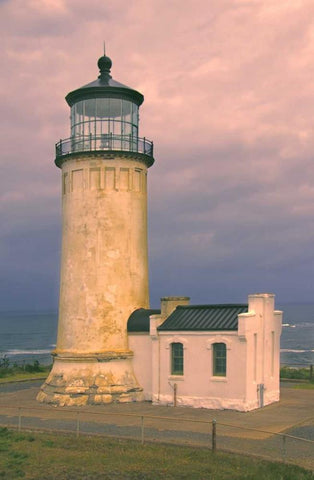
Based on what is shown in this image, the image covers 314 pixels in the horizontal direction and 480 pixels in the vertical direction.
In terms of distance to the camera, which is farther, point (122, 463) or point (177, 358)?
point (177, 358)

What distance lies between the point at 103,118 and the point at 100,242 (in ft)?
20.2

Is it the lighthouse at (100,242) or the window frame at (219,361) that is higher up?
the lighthouse at (100,242)

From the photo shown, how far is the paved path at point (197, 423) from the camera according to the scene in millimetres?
21078

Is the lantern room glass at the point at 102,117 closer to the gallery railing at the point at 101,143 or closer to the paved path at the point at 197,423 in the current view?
the gallery railing at the point at 101,143

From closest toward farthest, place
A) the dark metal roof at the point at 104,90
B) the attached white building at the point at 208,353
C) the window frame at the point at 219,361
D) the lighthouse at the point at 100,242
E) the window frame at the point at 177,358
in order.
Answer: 1. the attached white building at the point at 208,353
2. the window frame at the point at 219,361
3. the window frame at the point at 177,358
4. the lighthouse at the point at 100,242
5. the dark metal roof at the point at 104,90

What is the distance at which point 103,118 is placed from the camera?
32.3 m

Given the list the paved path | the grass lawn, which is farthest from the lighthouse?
the grass lawn

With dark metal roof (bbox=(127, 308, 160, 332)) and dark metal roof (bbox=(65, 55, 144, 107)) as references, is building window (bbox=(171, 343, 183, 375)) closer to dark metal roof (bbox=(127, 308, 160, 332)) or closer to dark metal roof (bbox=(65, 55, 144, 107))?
dark metal roof (bbox=(127, 308, 160, 332))

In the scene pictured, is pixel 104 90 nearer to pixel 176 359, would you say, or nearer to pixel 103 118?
pixel 103 118

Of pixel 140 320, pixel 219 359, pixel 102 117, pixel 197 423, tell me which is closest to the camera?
pixel 197 423

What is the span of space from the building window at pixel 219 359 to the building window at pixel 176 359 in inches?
69.1

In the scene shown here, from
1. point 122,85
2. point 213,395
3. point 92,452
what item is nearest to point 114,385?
point 213,395

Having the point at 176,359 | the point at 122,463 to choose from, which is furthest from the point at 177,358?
the point at 122,463

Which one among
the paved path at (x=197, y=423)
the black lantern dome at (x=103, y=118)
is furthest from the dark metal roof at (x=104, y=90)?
the paved path at (x=197, y=423)
